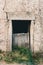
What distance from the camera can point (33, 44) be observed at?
35.9 feet

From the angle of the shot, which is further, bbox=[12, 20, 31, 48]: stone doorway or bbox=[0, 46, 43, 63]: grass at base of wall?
bbox=[12, 20, 31, 48]: stone doorway

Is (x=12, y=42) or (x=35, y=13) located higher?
(x=35, y=13)

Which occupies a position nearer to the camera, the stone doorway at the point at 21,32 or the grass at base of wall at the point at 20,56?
the grass at base of wall at the point at 20,56

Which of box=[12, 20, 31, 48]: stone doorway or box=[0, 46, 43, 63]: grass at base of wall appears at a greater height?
box=[12, 20, 31, 48]: stone doorway

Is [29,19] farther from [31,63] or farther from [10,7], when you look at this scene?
[31,63]

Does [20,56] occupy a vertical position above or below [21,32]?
below

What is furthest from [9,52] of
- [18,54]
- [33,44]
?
[33,44]

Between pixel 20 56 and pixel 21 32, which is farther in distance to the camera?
pixel 21 32

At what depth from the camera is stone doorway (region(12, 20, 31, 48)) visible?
36.1 feet

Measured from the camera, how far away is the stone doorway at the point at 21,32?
11.0 meters

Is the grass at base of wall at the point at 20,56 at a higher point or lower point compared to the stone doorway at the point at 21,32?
lower

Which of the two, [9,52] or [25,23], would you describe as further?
[25,23]

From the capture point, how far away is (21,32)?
11.5 meters

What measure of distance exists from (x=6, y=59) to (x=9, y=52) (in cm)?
77
